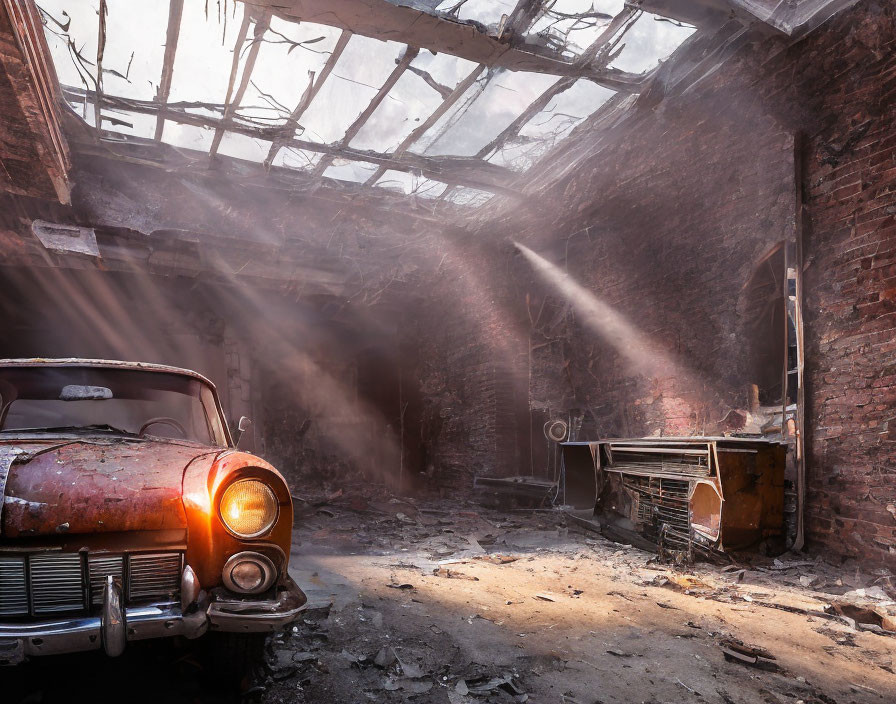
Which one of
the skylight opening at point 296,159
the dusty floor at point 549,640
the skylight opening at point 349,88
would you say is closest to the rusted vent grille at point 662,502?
the dusty floor at point 549,640

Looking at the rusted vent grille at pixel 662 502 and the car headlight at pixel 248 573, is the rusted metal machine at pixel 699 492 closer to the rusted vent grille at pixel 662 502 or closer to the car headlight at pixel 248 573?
the rusted vent grille at pixel 662 502

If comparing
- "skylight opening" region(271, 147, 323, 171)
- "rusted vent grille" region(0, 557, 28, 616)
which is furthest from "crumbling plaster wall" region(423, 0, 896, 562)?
"rusted vent grille" region(0, 557, 28, 616)

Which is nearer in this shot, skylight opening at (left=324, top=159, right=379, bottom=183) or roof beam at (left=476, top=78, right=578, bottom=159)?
roof beam at (left=476, top=78, right=578, bottom=159)

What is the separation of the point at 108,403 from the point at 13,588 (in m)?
1.38

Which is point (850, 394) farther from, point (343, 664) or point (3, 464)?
point (3, 464)

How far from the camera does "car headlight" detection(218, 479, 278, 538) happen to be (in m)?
2.29

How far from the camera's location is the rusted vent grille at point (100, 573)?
2041 mm

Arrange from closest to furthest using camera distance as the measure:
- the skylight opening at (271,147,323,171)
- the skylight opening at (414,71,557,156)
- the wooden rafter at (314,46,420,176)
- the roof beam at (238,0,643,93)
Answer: the roof beam at (238,0,643,93)
the wooden rafter at (314,46,420,176)
the skylight opening at (414,71,557,156)
the skylight opening at (271,147,323,171)

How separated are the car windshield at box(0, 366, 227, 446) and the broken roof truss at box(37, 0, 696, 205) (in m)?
3.42

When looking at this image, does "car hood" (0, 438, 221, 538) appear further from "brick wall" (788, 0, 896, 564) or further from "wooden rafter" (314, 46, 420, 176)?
"wooden rafter" (314, 46, 420, 176)

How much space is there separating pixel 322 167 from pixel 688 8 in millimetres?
5472

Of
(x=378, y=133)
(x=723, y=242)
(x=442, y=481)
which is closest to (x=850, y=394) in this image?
(x=723, y=242)

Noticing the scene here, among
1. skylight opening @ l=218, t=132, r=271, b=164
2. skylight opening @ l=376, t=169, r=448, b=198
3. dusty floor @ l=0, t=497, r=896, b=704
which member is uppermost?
skylight opening @ l=218, t=132, r=271, b=164

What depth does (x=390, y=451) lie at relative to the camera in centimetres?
1215
